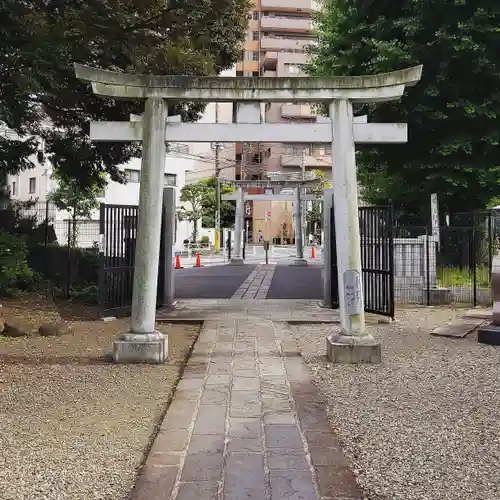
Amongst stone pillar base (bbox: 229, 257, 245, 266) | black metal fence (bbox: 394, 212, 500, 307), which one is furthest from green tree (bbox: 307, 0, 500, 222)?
stone pillar base (bbox: 229, 257, 245, 266)

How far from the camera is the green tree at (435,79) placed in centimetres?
1255

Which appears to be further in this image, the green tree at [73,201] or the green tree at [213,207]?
the green tree at [213,207]

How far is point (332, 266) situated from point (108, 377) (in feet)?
21.5

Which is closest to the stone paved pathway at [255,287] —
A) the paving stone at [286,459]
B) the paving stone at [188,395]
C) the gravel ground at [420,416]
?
the gravel ground at [420,416]

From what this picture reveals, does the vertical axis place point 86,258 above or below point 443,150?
below

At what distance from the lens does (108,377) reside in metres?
6.17

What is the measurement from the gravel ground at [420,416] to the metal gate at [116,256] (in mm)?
3716

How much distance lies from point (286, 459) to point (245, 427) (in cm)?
73

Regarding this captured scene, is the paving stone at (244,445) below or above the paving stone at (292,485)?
above

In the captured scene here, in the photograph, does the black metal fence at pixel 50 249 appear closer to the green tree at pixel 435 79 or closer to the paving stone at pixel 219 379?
the paving stone at pixel 219 379

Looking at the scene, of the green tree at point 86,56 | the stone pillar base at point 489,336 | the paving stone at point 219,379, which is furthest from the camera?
the green tree at point 86,56

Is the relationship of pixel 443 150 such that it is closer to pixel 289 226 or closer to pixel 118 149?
pixel 118 149

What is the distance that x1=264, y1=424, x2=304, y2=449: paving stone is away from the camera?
4113 mm

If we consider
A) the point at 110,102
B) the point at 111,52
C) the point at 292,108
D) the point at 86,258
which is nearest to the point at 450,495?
the point at 111,52
